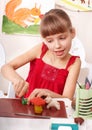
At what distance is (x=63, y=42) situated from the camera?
1.09m

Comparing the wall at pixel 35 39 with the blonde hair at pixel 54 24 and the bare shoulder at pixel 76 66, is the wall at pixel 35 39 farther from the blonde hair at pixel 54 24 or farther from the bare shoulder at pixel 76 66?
the blonde hair at pixel 54 24

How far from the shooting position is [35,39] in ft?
6.59

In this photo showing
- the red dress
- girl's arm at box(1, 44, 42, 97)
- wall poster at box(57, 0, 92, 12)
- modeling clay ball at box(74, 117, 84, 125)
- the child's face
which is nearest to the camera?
modeling clay ball at box(74, 117, 84, 125)

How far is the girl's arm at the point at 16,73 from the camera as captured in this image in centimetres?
88

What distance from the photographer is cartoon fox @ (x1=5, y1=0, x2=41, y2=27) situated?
6.46ft

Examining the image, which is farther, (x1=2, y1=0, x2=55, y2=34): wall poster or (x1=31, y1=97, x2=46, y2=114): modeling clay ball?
(x1=2, y1=0, x2=55, y2=34): wall poster

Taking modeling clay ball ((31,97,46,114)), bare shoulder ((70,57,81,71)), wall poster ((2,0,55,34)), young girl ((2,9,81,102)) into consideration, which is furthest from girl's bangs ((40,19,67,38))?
wall poster ((2,0,55,34))

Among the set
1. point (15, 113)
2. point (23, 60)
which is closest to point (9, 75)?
point (23, 60)

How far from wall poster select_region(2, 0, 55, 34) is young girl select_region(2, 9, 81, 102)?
2.27 ft

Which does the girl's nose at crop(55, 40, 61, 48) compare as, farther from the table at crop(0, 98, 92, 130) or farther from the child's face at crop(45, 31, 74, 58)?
the table at crop(0, 98, 92, 130)

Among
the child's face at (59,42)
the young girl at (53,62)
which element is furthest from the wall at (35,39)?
the child's face at (59,42)

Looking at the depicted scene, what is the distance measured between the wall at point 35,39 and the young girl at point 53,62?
71 centimetres

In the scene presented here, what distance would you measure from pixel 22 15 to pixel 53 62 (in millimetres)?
810

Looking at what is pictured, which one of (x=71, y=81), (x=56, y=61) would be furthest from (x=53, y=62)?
(x=71, y=81)
